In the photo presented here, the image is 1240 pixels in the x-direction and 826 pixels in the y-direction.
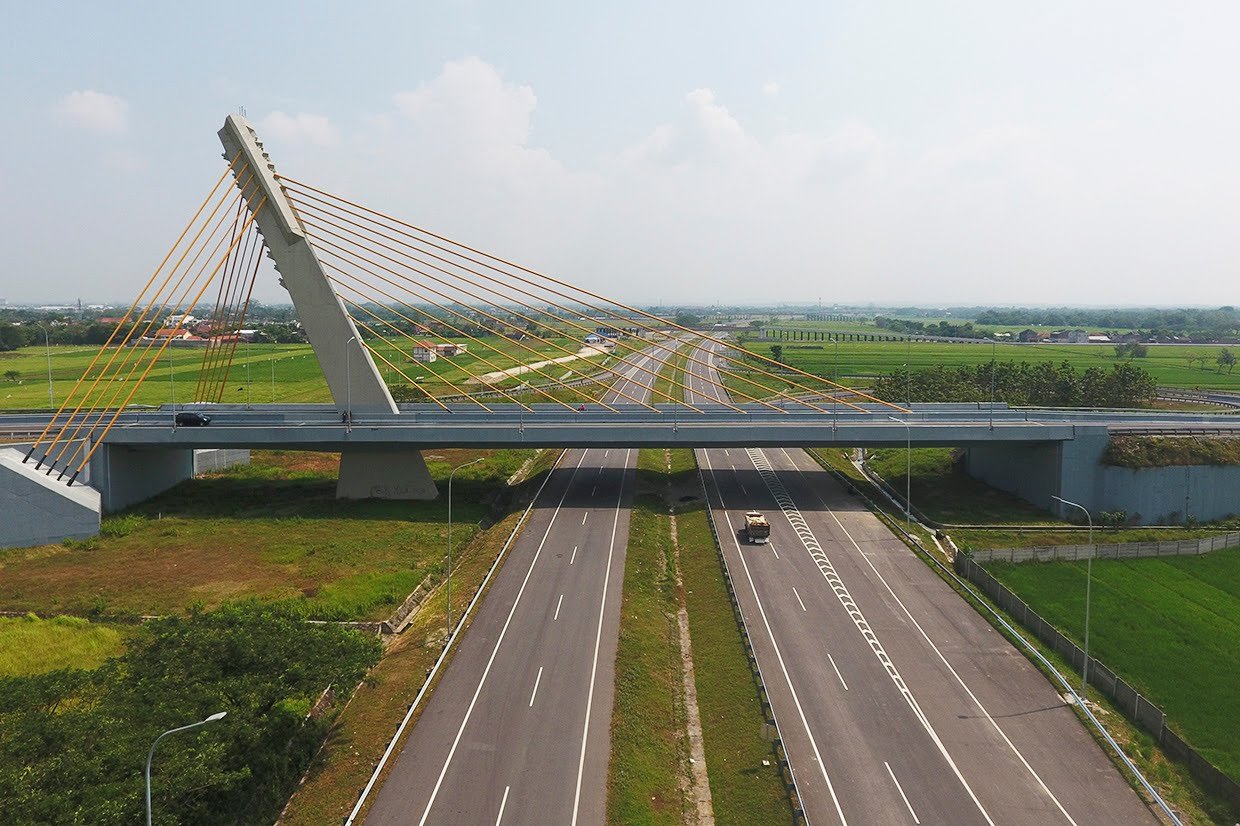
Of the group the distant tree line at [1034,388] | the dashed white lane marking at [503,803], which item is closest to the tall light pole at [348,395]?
the dashed white lane marking at [503,803]

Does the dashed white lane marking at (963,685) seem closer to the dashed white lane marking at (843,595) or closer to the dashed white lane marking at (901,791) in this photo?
the dashed white lane marking at (843,595)

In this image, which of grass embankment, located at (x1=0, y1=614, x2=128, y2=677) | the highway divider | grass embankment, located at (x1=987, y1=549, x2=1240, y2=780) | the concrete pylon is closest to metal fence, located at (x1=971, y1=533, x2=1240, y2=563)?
grass embankment, located at (x1=987, y1=549, x2=1240, y2=780)

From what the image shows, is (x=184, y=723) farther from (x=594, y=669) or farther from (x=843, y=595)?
(x=843, y=595)

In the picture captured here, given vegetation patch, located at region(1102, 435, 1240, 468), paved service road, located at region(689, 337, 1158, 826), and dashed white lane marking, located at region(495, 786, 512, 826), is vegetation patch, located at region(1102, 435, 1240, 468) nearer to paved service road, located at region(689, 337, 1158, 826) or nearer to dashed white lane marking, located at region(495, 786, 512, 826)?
paved service road, located at region(689, 337, 1158, 826)

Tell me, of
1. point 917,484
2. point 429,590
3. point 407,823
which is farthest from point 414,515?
point 917,484

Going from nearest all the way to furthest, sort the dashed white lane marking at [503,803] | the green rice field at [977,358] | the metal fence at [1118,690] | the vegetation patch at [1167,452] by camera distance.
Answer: the dashed white lane marking at [503,803] < the metal fence at [1118,690] < the vegetation patch at [1167,452] < the green rice field at [977,358]

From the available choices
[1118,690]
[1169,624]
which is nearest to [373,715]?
[1118,690]

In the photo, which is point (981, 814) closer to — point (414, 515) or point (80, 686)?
point (80, 686)

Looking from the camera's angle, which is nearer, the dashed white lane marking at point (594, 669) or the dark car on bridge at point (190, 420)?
the dashed white lane marking at point (594, 669)
